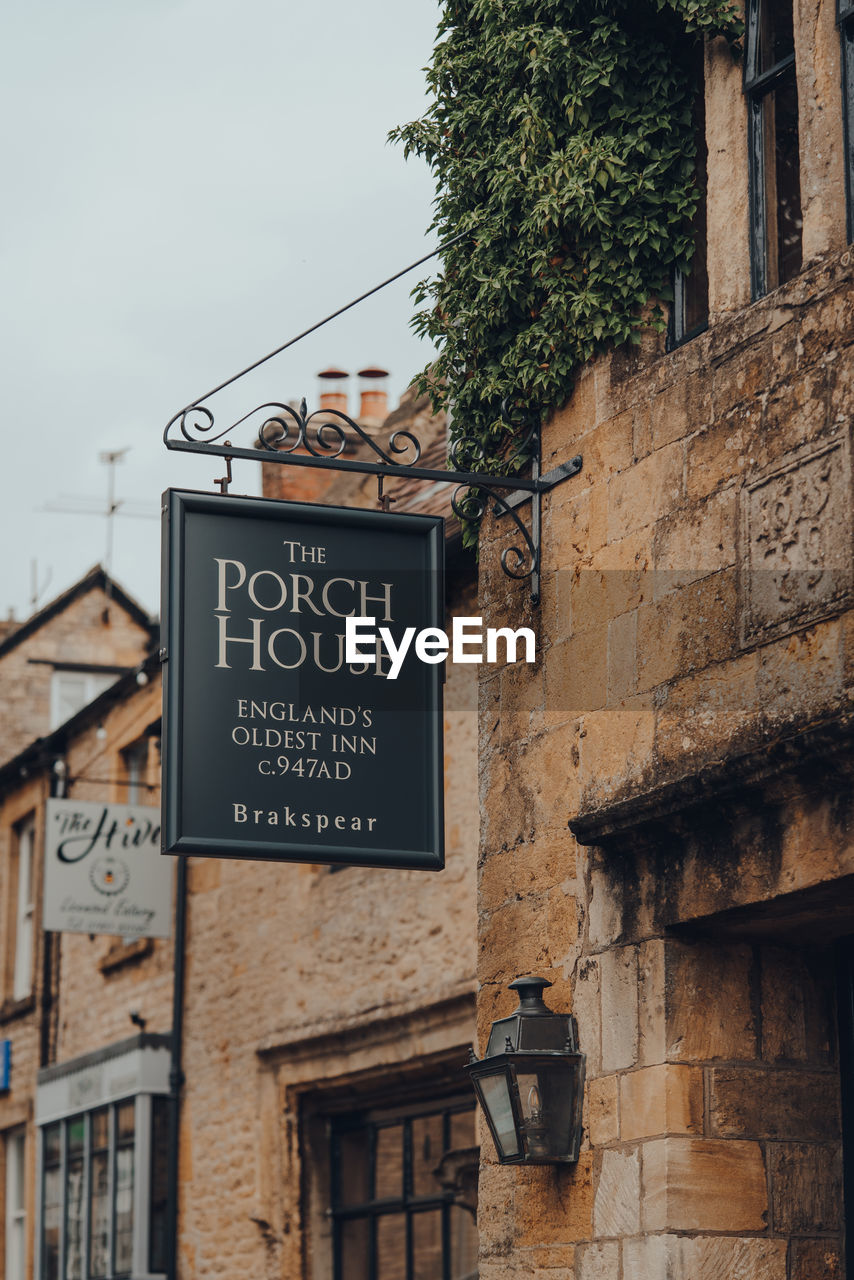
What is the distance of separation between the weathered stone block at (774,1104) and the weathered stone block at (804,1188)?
0.16 ft

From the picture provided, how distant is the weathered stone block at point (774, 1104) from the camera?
6043mm

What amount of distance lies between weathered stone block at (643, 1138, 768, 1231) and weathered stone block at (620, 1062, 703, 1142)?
0.04 metres

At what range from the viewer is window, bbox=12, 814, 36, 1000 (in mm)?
19688

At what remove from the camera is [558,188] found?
7.01 m

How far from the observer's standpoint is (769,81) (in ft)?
21.4

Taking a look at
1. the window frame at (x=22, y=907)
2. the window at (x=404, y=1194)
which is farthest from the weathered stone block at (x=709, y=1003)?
the window frame at (x=22, y=907)

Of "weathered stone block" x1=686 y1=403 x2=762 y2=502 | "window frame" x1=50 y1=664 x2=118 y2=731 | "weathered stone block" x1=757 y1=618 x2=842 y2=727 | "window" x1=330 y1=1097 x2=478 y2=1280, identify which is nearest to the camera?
"weathered stone block" x1=757 y1=618 x2=842 y2=727

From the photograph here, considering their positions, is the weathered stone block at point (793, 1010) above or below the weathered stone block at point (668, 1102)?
above

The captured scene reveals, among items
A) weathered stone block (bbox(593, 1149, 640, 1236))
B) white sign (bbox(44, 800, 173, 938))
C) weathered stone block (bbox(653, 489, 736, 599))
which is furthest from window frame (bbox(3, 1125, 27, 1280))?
weathered stone block (bbox(653, 489, 736, 599))

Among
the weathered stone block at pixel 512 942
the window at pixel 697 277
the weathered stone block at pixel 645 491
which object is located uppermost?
the window at pixel 697 277

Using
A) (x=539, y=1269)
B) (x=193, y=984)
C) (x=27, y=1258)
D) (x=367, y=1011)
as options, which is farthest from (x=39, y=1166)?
(x=539, y=1269)

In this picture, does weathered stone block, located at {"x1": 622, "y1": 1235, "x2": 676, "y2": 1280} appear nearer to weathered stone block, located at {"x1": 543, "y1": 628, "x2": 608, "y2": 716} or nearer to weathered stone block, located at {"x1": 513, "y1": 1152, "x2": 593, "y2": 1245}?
weathered stone block, located at {"x1": 513, "y1": 1152, "x2": 593, "y2": 1245}

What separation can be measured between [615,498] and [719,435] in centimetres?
60

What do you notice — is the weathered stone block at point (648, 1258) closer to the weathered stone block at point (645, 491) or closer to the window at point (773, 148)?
the weathered stone block at point (645, 491)
